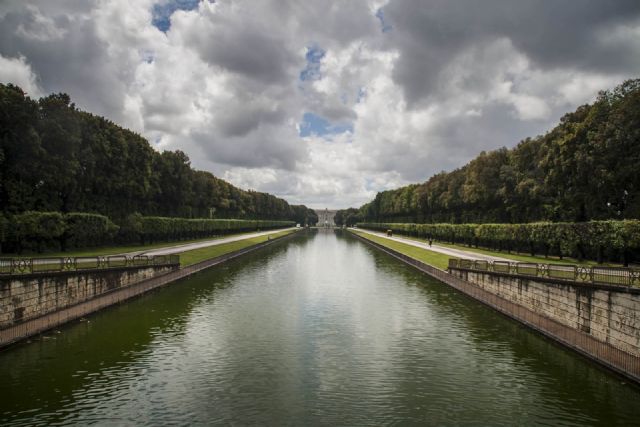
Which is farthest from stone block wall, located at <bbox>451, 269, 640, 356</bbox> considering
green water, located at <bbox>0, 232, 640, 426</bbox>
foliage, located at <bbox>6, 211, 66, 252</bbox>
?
foliage, located at <bbox>6, 211, 66, 252</bbox>

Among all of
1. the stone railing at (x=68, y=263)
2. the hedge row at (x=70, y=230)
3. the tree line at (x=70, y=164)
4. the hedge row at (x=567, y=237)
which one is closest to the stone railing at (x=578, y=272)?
the hedge row at (x=567, y=237)

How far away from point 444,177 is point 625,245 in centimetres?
8038

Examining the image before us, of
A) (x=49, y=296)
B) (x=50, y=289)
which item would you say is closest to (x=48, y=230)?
(x=50, y=289)

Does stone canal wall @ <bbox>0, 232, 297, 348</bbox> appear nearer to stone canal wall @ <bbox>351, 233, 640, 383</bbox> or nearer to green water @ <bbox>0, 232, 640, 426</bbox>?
green water @ <bbox>0, 232, 640, 426</bbox>

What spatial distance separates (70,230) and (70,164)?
26.2 ft

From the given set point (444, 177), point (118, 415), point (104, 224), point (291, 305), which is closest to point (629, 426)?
point (118, 415)

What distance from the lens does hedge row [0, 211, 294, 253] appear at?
143 ft

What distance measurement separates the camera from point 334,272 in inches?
1991

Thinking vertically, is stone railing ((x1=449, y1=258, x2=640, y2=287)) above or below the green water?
above

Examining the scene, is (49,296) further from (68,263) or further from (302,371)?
(302,371)

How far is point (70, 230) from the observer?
50.2 meters

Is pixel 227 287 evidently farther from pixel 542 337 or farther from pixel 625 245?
pixel 625 245

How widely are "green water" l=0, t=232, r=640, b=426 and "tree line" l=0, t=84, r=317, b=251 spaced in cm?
2722

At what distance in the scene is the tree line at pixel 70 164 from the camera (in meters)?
47.2
